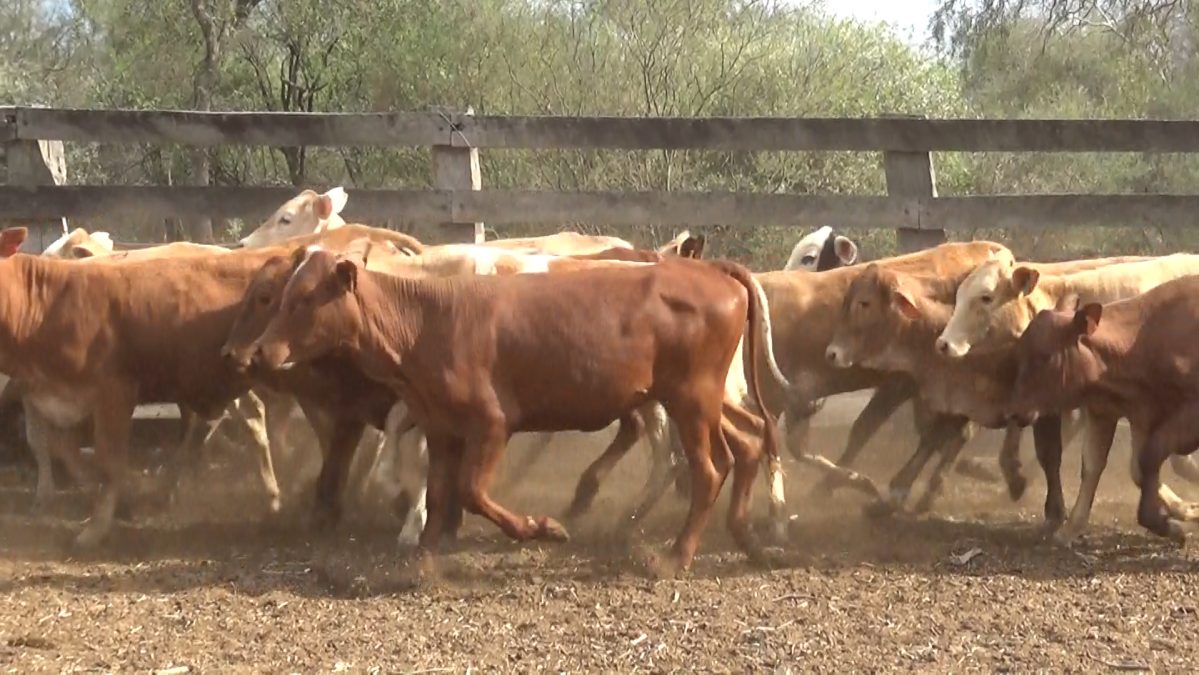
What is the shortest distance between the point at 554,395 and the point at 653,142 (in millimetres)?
3141

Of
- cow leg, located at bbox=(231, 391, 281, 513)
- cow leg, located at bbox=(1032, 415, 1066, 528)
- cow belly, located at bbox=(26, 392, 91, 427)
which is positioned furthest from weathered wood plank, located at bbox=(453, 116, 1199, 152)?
cow belly, located at bbox=(26, 392, 91, 427)

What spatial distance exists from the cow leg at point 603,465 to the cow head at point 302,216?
2.78 m

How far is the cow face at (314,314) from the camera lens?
662 centimetres

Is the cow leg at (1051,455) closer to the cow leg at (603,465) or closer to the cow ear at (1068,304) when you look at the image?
the cow ear at (1068,304)

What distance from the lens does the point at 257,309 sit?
6973mm

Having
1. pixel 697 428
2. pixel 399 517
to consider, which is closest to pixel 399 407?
pixel 399 517

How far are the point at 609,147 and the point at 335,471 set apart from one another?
304cm

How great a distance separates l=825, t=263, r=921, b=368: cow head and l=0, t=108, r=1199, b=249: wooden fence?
4.37ft

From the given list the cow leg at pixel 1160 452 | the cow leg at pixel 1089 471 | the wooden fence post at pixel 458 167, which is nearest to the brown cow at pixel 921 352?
the cow leg at pixel 1089 471

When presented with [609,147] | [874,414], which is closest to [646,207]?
[609,147]

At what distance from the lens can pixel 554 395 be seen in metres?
6.73

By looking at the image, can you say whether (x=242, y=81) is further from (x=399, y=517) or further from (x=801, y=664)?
(x=801, y=664)

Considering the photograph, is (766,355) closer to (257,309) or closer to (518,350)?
(518,350)

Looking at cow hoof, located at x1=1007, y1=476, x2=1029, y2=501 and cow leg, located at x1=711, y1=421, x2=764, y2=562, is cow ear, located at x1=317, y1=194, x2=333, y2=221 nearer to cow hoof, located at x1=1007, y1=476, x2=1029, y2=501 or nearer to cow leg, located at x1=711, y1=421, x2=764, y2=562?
cow leg, located at x1=711, y1=421, x2=764, y2=562
